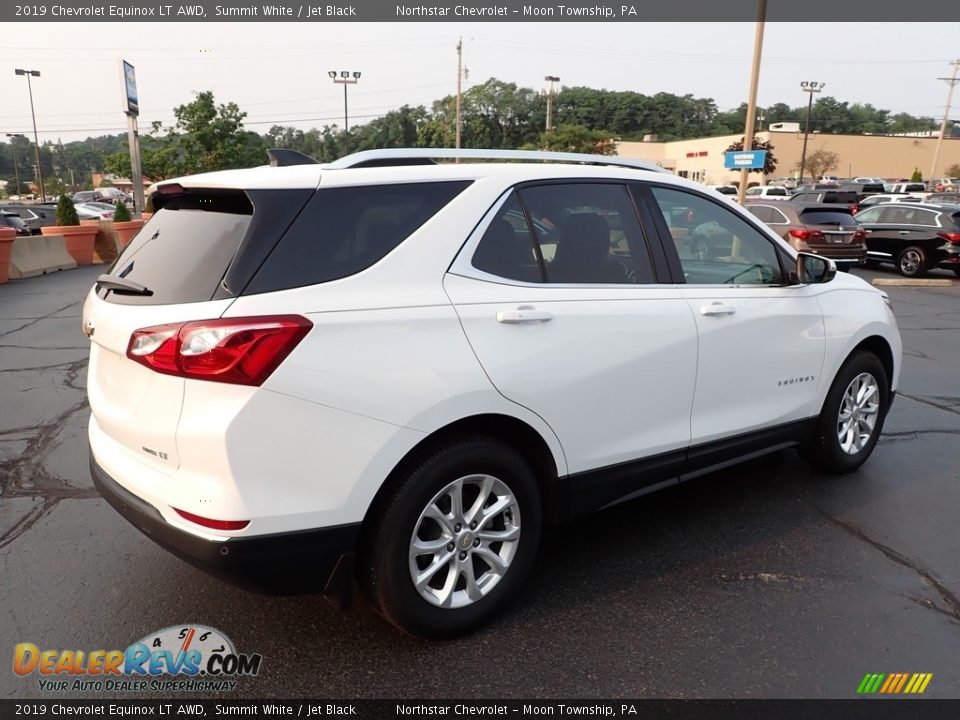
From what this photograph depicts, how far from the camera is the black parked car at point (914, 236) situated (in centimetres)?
1558

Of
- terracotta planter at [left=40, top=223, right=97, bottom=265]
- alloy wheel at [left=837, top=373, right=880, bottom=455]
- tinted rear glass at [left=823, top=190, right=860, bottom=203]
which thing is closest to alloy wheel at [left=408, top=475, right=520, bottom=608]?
alloy wheel at [left=837, top=373, right=880, bottom=455]

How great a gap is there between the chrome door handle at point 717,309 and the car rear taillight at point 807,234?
1334cm

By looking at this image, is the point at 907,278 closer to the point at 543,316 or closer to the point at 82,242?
the point at 543,316

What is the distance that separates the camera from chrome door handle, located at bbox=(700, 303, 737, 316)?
338 centimetres

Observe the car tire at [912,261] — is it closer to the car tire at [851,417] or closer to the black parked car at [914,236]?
the black parked car at [914,236]

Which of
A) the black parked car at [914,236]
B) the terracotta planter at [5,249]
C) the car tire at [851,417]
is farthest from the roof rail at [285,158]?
the black parked car at [914,236]

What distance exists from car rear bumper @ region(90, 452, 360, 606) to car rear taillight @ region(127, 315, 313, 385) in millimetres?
535

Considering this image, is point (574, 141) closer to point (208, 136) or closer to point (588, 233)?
point (208, 136)

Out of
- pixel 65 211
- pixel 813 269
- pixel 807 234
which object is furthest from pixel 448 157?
pixel 65 211

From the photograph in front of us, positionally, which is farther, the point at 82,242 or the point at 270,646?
the point at 82,242

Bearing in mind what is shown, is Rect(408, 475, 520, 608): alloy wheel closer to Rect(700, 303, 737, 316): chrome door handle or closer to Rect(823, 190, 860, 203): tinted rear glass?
Rect(700, 303, 737, 316): chrome door handle

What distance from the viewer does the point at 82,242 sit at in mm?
17266

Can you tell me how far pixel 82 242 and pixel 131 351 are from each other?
17.3 metres

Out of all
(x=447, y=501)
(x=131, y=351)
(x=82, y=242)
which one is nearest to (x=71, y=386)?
(x=131, y=351)
